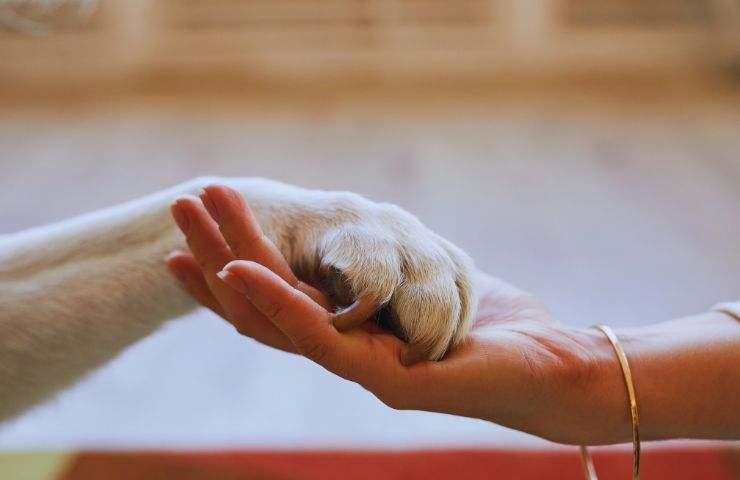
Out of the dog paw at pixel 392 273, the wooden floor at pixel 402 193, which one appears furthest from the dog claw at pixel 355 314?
the wooden floor at pixel 402 193

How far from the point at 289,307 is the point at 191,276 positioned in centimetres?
26

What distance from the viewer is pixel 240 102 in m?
3.29

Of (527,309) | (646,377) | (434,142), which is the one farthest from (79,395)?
(434,142)

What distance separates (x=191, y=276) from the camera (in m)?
0.90

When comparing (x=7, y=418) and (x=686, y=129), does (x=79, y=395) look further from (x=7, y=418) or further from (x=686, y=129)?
(x=686, y=129)

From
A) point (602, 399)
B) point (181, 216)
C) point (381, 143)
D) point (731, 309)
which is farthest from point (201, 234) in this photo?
point (381, 143)

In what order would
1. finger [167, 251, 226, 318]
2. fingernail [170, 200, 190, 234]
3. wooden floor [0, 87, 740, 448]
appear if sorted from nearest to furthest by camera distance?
fingernail [170, 200, 190, 234] < finger [167, 251, 226, 318] < wooden floor [0, 87, 740, 448]

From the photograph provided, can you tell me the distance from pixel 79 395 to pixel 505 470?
0.80 meters

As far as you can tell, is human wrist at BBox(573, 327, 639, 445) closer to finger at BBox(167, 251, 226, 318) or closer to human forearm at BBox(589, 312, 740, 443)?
human forearm at BBox(589, 312, 740, 443)

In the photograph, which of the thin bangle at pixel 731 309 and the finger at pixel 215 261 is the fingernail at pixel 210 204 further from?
the thin bangle at pixel 731 309

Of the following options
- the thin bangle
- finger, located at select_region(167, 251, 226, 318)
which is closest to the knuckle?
finger, located at select_region(167, 251, 226, 318)

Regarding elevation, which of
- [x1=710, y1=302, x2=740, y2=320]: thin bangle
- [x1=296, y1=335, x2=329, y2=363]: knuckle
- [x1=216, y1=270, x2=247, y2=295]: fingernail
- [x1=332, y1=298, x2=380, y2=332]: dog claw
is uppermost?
[x1=216, y1=270, x2=247, y2=295]: fingernail

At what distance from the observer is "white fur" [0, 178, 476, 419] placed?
83 cm

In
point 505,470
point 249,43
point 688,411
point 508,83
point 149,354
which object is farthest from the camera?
point 249,43
